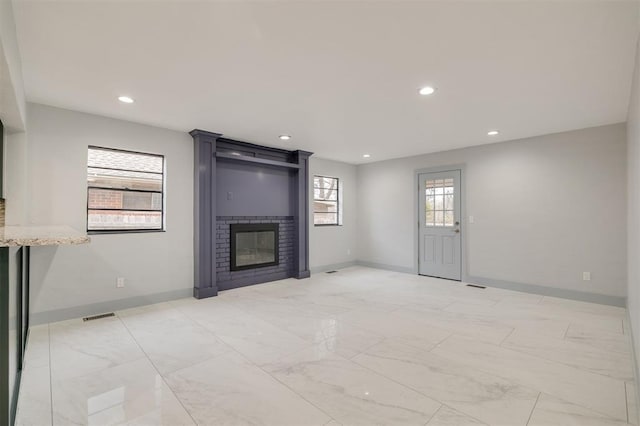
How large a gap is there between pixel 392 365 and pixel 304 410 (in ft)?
2.93

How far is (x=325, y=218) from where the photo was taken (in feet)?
22.5

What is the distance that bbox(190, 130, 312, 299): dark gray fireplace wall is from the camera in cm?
455

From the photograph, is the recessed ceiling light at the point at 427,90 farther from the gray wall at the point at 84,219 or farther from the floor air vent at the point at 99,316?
the floor air vent at the point at 99,316

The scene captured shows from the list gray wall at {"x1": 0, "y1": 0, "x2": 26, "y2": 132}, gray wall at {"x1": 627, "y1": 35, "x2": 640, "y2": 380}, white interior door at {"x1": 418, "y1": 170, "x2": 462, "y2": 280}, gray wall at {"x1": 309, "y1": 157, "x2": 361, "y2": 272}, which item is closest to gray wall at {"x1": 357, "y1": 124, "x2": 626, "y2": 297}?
white interior door at {"x1": 418, "y1": 170, "x2": 462, "y2": 280}

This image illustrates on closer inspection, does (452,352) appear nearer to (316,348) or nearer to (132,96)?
(316,348)

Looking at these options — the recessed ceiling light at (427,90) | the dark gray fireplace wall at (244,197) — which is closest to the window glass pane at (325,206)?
the dark gray fireplace wall at (244,197)

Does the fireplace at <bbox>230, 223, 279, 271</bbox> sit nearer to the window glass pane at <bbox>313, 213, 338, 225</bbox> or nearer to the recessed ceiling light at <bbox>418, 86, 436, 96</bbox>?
the window glass pane at <bbox>313, 213, 338, 225</bbox>

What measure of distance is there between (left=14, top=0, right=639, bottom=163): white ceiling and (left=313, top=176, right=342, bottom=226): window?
8.88ft

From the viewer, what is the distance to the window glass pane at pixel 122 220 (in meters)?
3.83

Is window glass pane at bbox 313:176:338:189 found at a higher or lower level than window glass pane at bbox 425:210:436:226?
higher

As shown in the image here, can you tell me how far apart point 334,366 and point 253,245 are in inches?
128

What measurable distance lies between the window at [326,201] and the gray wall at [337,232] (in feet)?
0.46

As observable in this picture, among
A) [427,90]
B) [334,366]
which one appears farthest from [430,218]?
[334,366]

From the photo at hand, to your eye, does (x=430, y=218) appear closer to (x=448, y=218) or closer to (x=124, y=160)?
(x=448, y=218)
